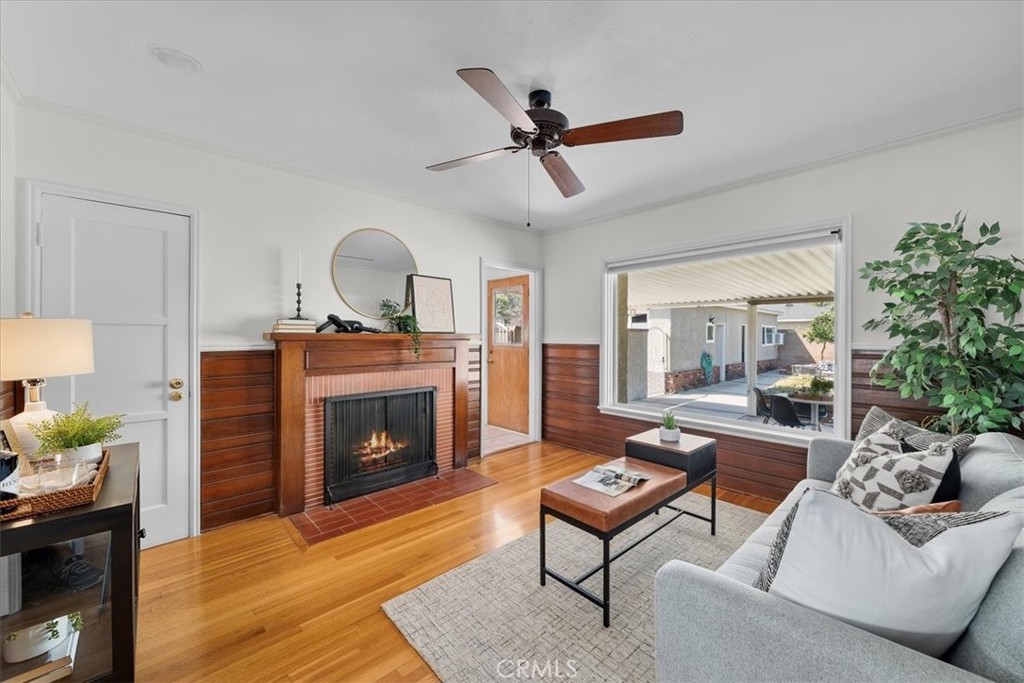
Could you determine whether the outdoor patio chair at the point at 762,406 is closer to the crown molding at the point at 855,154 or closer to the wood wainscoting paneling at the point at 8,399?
the crown molding at the point at 855,154

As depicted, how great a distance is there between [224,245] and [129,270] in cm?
53

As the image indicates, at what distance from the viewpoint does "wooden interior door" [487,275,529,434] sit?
5.44m

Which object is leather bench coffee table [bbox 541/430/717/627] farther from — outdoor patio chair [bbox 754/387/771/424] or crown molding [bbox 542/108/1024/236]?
crown molding [bbox 542/108/1024/236]

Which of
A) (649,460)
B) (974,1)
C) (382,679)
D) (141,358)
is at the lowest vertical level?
(382,679)

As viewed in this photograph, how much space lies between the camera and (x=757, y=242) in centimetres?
336

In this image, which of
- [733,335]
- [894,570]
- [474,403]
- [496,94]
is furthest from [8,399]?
[733,335]

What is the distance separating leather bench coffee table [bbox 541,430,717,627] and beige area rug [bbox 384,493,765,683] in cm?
10

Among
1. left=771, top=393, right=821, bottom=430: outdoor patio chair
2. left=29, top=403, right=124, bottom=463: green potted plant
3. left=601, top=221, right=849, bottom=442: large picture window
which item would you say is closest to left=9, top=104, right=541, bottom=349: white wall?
left=29, top=403, right=124, bottom=463: green potted plant

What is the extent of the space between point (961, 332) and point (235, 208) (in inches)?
178

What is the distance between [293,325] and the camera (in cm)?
303

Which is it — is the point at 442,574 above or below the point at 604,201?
below

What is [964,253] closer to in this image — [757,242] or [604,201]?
[757,242]

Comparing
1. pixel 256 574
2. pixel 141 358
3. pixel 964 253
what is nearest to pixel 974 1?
pixel 964 253

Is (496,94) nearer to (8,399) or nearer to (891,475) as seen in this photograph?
(891,475)
